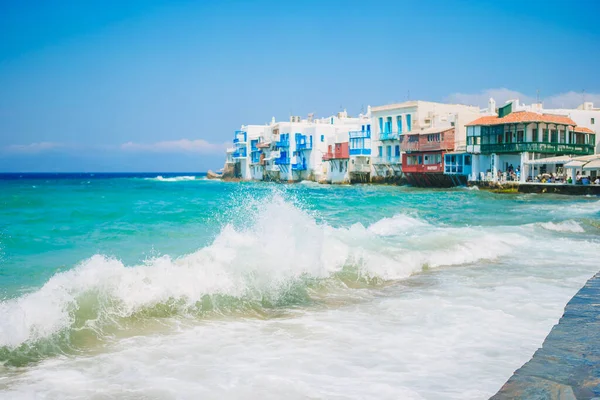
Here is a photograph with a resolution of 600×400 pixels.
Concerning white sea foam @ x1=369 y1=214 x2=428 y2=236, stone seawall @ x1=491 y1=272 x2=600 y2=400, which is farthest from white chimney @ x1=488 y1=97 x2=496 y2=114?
stone seawall @ x1=491 y1=272 x2=600 y2=400

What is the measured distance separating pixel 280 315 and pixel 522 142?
144 feet

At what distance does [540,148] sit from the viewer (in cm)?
4691

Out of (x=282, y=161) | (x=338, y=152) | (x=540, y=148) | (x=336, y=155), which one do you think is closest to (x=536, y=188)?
(x=540, y=148)

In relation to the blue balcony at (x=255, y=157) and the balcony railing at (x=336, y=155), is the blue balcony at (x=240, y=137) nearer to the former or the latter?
the blue balcony at (x=255, y=157)

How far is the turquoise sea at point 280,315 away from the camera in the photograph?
18.2 ft

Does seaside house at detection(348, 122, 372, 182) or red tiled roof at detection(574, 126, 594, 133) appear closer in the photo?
red tiled roof at detection(574, 126, 594, 133)

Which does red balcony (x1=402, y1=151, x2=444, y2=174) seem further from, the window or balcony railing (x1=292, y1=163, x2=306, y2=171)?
balcony railing (x1=292, y1=163, x2=306, y2=171)

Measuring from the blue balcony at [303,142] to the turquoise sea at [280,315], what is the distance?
61.2 metres

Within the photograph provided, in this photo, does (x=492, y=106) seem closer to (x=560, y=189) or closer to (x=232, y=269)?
(x=560, y=189)

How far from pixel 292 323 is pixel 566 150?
1871 inches

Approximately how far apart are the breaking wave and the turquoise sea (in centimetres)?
3

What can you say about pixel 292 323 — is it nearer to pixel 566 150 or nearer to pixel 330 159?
pixel 566 150

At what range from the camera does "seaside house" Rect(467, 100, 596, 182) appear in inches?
1860

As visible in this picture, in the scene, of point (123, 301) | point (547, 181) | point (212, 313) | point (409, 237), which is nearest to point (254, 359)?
point (212, 313)
